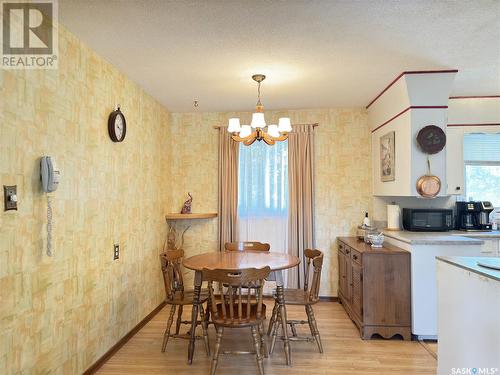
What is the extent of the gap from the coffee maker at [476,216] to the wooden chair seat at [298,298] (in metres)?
2.17

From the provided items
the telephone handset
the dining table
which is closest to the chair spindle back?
the dining table

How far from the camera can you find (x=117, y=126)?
3.06 m

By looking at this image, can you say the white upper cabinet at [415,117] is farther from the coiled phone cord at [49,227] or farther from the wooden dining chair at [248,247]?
the coiled phone cord at [49,227]

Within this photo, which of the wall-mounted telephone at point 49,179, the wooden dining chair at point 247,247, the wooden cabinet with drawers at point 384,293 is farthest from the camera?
the wooden dining chair at point 247,247

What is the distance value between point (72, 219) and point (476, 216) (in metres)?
4.18

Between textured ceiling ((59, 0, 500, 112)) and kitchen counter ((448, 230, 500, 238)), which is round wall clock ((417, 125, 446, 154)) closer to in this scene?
textured ceiling ((59, 0, 500, 112))

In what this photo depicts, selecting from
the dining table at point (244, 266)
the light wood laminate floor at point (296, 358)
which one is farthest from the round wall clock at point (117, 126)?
the light wood laminate floor at point (296, 358)

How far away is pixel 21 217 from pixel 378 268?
2.94m

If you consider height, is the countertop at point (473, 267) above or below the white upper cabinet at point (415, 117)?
below

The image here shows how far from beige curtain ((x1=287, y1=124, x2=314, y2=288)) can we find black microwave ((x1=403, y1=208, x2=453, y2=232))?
124 cm

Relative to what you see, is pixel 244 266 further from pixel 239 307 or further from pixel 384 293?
pixel 384 293

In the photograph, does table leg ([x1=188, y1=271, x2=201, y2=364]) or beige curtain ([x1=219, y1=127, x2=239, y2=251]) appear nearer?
table leg ([x1=188, y1=271, x2=201, y2=364])

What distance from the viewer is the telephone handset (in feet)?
6.70

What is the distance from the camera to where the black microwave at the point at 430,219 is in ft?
12.4
